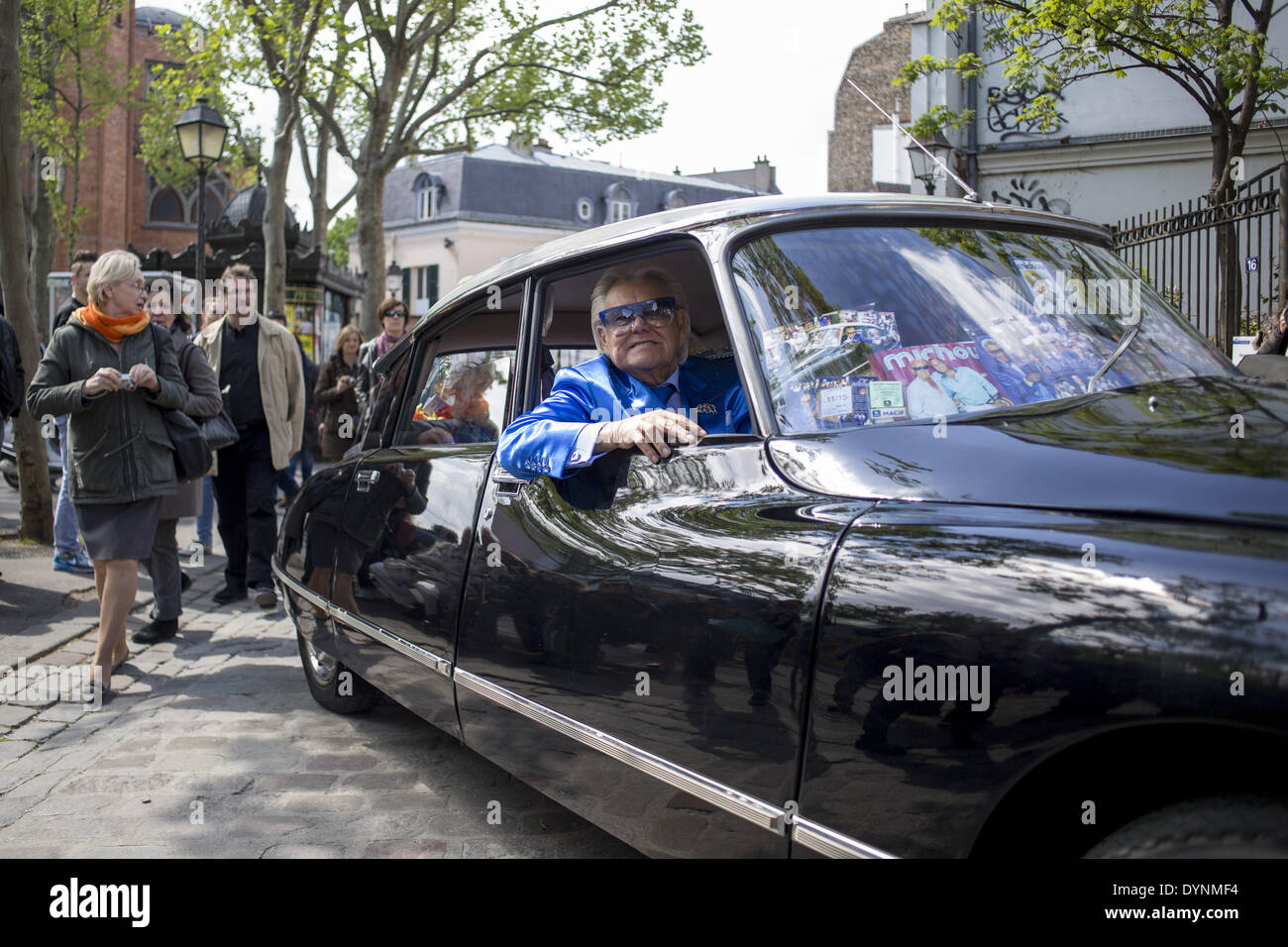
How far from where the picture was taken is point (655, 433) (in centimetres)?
247

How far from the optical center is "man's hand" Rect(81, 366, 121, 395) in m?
5.21

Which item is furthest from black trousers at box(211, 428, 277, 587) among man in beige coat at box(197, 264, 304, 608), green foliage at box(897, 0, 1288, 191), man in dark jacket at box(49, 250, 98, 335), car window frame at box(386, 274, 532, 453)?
green foliage at box(897, 0, 1288, 191)

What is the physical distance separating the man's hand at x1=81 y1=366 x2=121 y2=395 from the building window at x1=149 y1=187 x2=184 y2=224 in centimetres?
4388

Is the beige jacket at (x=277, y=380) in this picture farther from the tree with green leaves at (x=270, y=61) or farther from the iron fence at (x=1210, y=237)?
the tree with green leaves at (x=270, y=61)

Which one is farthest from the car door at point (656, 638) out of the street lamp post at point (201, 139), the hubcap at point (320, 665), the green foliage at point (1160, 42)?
the street lamp post at point (201, 139)

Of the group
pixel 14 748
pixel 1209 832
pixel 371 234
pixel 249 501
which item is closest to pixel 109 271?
pixel 14 748

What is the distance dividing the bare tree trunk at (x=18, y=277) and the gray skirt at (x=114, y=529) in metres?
3.66

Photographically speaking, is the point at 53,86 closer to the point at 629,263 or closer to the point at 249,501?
the point at 249,501

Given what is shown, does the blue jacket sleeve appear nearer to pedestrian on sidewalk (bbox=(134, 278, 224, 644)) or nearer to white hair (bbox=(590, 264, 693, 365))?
white hair (bbox=(590, 264, 693, 365))
